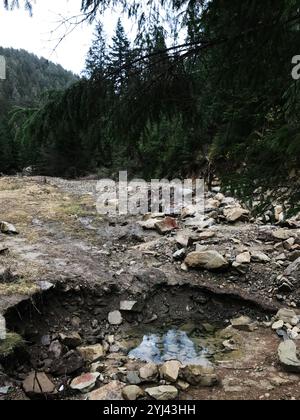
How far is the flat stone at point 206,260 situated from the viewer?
6.39m

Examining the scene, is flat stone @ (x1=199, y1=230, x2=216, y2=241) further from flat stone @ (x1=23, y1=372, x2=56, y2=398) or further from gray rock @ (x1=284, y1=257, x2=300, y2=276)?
flat stone @ (x1=23, y1=372, x2=56, y2=398)

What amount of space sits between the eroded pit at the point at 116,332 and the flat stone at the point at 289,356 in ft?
1.58

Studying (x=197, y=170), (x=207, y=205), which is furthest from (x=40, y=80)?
(x=207, y=205)

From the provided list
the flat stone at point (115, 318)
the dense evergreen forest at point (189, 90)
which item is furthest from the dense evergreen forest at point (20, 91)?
the flat stone at point (115, 318)

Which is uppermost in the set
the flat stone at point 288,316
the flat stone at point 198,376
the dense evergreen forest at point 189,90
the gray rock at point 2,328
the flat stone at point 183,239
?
the dense evergreen forest at point 189,90

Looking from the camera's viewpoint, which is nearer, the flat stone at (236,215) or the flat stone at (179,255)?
the flat stone at (179,255)

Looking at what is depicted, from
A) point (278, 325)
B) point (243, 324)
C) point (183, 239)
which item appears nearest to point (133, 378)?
point (243, 324)

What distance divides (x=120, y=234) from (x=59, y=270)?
8.85 ft

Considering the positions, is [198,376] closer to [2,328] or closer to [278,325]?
[278,325]

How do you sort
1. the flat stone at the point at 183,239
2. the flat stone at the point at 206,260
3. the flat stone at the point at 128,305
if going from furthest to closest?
the flat stone at the point at 183,239, the flat stone at the point at 206,260, the flat stone at the point at 128,305

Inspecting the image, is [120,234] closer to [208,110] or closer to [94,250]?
[94,250]

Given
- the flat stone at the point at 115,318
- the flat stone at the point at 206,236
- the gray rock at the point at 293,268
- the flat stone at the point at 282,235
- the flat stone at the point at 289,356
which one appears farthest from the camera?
the flat stone at the point at 206,236

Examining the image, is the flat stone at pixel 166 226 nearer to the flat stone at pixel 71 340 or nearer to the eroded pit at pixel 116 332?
the eroded pit at pixel 116 332

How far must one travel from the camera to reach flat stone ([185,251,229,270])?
252 inches
